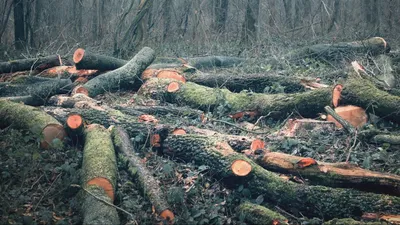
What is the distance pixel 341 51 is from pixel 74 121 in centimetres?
730

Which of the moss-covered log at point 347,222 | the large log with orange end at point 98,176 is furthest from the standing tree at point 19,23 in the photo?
the moss-covered log at point 347,222

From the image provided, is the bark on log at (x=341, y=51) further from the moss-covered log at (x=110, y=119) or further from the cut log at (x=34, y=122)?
the cut log at (x=34, y=122)

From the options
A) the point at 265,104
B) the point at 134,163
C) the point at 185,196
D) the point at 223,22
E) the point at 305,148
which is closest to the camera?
the point at 185,196

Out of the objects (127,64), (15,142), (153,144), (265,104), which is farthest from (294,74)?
(15,142)

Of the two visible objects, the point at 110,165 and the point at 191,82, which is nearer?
the point at 110,165

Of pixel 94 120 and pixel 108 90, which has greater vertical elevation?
pixel 94 120

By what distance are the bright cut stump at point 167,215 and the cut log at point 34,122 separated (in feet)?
6.21

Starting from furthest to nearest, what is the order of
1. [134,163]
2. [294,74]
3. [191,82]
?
[294,74]
[191,82]
[134,163]

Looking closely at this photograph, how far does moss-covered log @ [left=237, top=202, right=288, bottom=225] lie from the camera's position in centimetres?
457

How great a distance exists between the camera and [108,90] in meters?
9.24

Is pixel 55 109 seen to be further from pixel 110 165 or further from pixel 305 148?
pixel 305 148

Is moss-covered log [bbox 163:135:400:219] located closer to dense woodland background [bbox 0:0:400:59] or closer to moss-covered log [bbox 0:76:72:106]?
moss-covered log [bbox 0:76:72:106]

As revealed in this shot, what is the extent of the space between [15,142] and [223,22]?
11.3m

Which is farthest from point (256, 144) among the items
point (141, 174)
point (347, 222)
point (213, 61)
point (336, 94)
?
point (213, 61)
